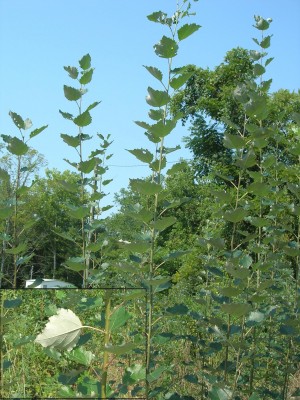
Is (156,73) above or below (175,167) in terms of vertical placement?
above

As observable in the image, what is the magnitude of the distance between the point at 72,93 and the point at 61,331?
1433 mm

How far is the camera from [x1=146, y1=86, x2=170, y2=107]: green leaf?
2.63 metres

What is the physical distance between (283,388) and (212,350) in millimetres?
693

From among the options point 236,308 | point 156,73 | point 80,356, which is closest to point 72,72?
point 156,73

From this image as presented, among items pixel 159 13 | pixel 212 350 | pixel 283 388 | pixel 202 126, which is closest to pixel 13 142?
pixel 159 13

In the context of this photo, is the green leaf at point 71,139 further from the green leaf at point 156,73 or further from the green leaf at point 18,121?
the green leaf at point 156,73

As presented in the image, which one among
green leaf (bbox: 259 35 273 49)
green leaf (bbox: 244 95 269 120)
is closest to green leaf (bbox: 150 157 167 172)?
green leaf (bbox: 244 95 269 120)

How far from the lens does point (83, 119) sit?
303 cm

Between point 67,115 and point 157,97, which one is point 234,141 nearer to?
point 157,97

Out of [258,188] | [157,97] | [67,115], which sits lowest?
[258,188]

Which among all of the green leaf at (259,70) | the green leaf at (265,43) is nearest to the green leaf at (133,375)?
the green leaf at (259,70)

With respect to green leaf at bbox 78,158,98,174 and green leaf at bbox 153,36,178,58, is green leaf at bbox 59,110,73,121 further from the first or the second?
green leaf at bbox 153,36,178,58

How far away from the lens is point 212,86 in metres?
22.8

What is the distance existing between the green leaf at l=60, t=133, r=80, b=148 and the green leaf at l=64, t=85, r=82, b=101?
178 millimetres
